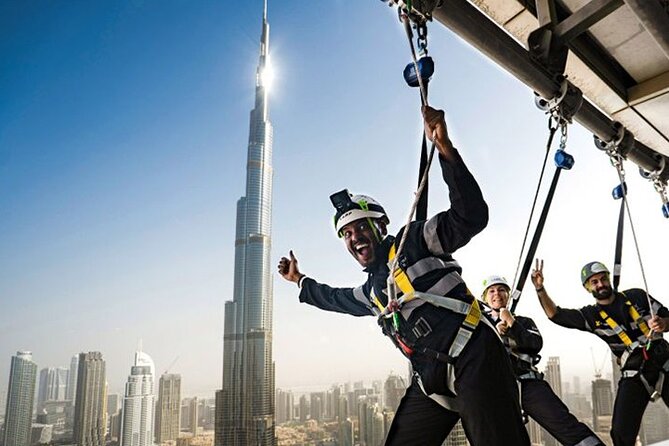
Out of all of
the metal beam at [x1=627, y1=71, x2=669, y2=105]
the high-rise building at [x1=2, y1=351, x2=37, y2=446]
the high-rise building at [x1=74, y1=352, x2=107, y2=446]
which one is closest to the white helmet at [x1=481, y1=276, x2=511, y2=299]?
the metal beam at [x1=627, y1=71, x2=669, y2=105]

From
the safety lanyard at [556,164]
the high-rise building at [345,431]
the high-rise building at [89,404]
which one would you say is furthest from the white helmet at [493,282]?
the high-rise building at [89,404]

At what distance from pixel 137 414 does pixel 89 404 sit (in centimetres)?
605

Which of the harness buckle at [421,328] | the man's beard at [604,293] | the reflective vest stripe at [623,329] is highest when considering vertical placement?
the man's beard at [604,293]

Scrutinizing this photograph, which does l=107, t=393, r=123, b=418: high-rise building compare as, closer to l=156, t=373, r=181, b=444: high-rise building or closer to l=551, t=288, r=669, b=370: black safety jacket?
l=156, t=373, r=181, b=444: high-rise building

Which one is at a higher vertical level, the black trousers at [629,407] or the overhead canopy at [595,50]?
the overhead canopy at [595,50]

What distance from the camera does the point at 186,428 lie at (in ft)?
118

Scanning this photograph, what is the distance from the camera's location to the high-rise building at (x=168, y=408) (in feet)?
102

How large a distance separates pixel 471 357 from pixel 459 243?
0.34 metres

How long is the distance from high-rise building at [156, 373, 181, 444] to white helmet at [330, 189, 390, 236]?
3303cm

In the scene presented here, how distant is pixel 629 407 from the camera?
9.46ft

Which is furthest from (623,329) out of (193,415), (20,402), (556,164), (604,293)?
(193,415)

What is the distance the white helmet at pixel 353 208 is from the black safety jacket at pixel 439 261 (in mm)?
191

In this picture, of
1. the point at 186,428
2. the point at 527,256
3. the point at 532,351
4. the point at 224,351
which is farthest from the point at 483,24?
the point at 224,351

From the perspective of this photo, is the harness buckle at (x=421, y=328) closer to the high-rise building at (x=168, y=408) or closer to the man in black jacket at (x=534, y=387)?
the man in black jacket at (x=534, y=387)
